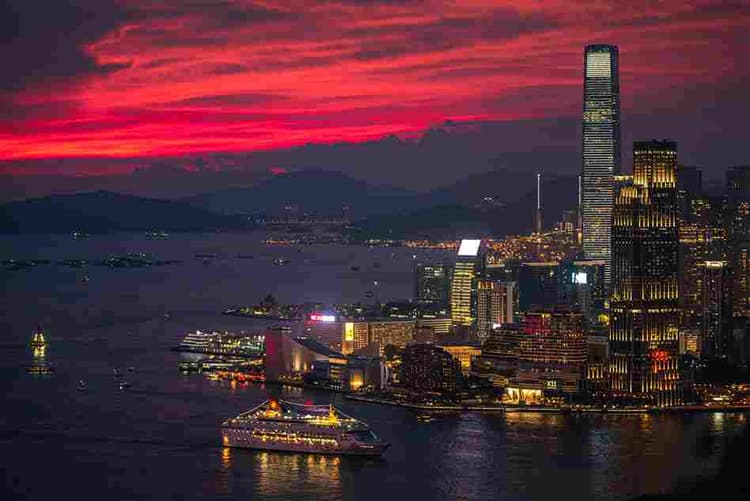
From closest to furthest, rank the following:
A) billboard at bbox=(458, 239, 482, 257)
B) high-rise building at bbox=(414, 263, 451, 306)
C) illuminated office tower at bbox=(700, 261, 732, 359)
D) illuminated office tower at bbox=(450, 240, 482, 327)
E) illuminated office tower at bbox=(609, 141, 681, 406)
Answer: illuminated office tower at bbox=(609, 141, 681, 406) < illuminated office tower at bbox=(700, 261, 732, 359) < illuminated office tower at bbox=(450, 240, 482, 327) < billboard at bbox=(458, 239, 482, 257) < high-rise building at bbox=(414, 263, 451, 306)

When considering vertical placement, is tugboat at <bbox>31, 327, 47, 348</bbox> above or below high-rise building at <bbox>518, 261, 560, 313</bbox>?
below

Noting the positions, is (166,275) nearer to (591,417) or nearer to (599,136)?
(599,136)

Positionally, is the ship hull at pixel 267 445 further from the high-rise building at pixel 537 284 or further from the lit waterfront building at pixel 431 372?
the high-rise building at pixel 537 284

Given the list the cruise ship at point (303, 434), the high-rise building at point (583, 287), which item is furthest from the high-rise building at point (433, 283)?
the cruise ship at point (303, 434)

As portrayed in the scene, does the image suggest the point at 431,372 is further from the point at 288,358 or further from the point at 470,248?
the point at 470,248

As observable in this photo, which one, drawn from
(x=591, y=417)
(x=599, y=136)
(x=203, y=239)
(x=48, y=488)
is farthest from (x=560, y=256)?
(x=203, y=239)

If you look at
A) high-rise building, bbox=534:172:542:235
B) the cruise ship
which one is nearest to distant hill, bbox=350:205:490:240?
high-rise building, bbox=534:172:542:235

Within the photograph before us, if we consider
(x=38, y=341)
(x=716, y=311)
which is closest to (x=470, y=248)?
(x=716, y=311)

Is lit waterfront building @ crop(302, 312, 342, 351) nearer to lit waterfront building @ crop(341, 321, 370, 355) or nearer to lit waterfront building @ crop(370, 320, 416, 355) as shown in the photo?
lit waterfront building @ crop(341, 321, 370, 355)
